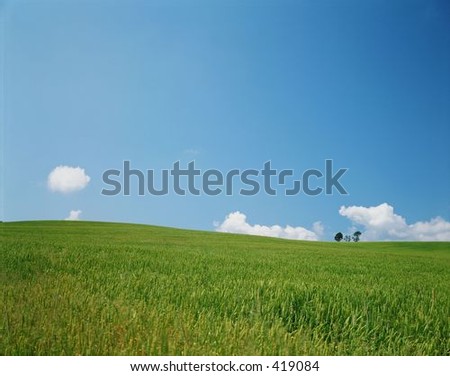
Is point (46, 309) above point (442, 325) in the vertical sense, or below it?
above

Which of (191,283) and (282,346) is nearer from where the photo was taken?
(282,346)

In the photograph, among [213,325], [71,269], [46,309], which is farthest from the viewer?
[71,269]

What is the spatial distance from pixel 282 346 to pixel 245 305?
1307 mm

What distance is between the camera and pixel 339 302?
181 inches

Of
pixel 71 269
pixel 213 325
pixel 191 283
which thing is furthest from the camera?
pixel 71 269

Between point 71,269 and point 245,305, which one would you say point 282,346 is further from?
point 71,269

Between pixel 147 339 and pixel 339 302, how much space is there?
8.20 ft
